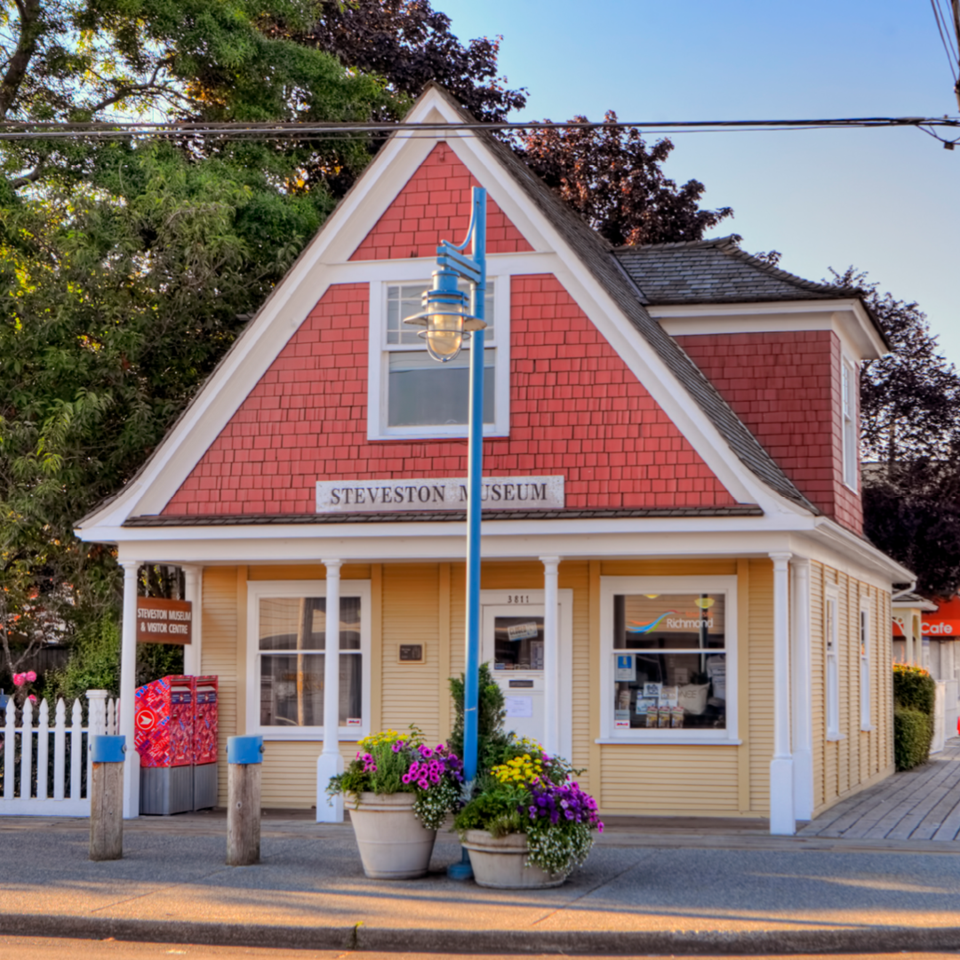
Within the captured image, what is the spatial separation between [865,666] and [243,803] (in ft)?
38.5

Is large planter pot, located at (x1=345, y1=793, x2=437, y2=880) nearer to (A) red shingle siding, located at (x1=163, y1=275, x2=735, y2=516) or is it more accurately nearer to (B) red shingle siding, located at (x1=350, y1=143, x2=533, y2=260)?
(A) red shingle siding, located at (x1=163, y1=275, x2=735, y2=516)

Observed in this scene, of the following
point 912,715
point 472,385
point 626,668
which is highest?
point 472,385

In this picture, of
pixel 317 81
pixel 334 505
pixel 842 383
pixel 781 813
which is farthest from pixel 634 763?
pixel 317 81

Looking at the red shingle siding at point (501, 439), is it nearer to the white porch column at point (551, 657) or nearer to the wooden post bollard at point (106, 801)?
the white porch column at point (551, 657)

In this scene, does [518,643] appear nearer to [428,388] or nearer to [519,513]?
[519,513]

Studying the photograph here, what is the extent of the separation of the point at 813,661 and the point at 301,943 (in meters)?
8.72

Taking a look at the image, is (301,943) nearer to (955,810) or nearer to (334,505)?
(334,505)

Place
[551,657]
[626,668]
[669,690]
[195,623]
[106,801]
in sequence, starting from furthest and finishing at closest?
[195,623] < [626,668] < [669,690] < [551,657] < [106,801]

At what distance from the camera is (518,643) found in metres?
15.6

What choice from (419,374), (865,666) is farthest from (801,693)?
(865,666)

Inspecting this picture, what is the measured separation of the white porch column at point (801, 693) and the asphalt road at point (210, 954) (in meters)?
5.95

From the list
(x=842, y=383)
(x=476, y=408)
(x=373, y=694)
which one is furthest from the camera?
(x=842, y=383)

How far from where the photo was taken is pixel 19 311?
1872cm

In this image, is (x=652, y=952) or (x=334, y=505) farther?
(x=334, y=505)
